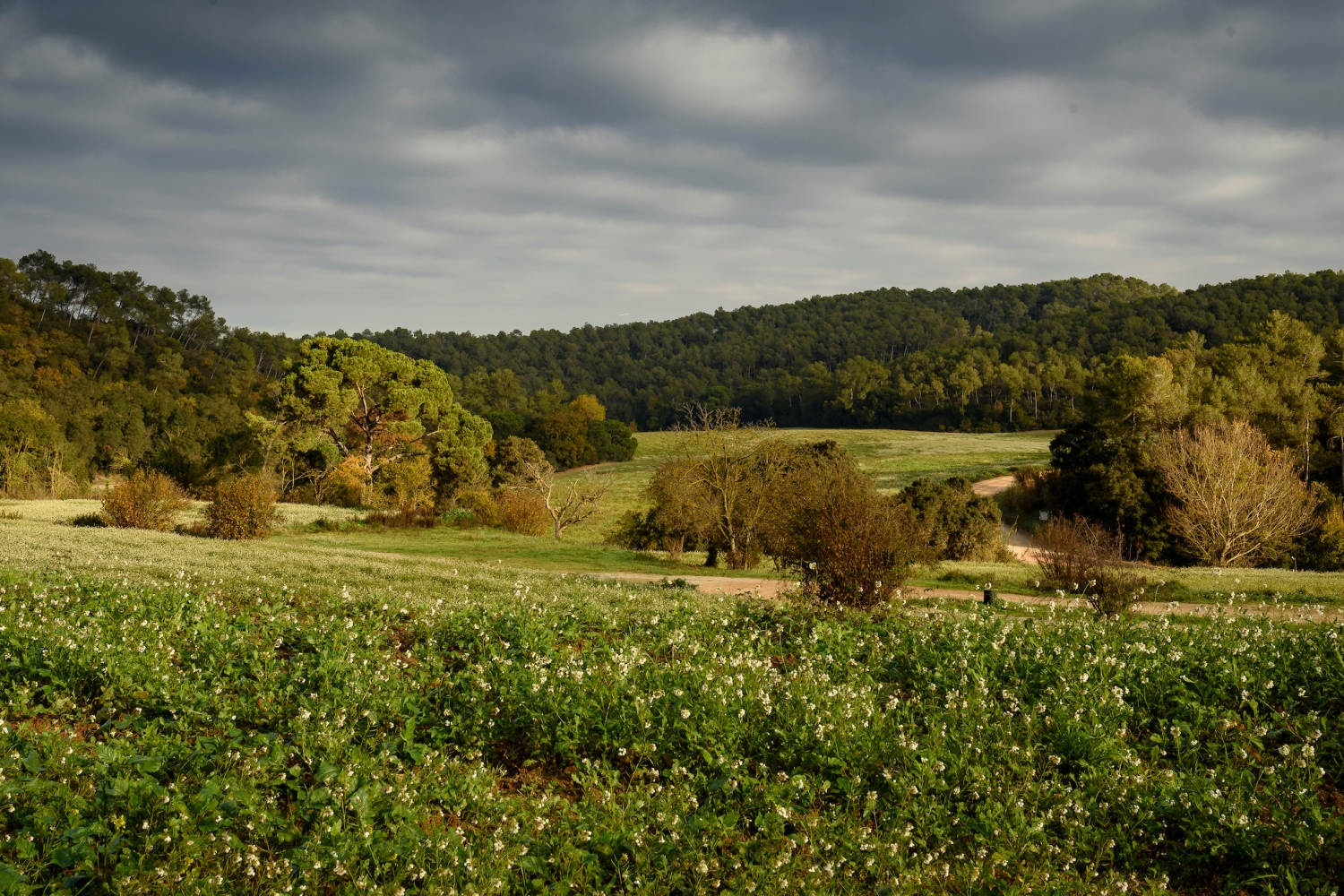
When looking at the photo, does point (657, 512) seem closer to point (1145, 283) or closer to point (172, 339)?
point (172, 339)

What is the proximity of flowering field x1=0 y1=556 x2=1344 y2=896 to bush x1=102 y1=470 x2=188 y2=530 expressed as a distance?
58.9ft

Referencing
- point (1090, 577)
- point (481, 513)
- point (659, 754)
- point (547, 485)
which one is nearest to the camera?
point (659, 754)

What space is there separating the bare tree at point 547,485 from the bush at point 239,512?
1238cm

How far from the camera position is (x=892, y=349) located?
484 ft

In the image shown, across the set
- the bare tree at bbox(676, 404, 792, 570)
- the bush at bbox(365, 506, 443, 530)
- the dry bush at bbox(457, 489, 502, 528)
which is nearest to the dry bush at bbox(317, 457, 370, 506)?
the dry bush at bbox(457, 489, 502, 528)

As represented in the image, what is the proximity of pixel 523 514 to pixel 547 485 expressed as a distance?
3474 millimetres

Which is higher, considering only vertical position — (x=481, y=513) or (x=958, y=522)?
(x=481, y=513)

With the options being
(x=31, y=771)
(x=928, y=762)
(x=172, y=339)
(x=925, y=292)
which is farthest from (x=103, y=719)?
(x=925, y=292)

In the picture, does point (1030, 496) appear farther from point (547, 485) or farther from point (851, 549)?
point (851, 549)

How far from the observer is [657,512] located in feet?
97.1

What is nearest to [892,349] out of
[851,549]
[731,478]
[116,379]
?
[116,379]

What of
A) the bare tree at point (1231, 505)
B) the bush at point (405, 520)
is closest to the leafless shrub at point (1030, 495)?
the bare tree at point (1231, 505)

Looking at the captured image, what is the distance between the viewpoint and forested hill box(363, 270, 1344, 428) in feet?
316

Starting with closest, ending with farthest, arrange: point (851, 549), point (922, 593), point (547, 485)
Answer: point (851, 549), point (922, 593), point (547, 485)
